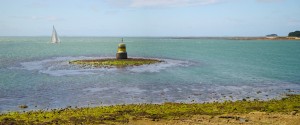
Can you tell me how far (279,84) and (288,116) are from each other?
18.9 metres

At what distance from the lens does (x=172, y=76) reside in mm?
45250

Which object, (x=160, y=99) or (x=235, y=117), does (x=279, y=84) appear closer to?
(x=160, y=99)

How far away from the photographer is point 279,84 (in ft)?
127

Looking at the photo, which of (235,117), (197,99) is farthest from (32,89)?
(235,117)

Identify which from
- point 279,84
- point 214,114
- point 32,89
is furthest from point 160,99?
point 279,84

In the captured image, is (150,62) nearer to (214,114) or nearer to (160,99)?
(160,99)

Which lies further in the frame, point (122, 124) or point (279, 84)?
point (279, 84)

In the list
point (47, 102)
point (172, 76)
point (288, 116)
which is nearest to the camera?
point (288, 116)

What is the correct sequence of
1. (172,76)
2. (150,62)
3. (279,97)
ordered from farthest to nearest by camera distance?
(150,62) → (172,76) → (279,97)

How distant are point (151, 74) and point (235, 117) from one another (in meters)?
27.0

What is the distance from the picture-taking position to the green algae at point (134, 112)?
20.0 metres

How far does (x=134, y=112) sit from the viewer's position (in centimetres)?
2258

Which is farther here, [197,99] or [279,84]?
[279,84]

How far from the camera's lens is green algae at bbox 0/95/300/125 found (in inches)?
789
